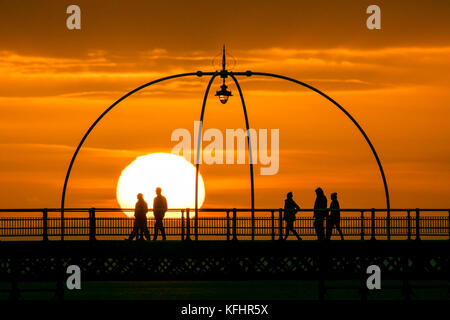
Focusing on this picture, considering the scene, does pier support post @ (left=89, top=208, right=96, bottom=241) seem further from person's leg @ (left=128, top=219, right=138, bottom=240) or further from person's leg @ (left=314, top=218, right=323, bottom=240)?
person's leg @ (left=314, top=218, right=323, bottom=240)

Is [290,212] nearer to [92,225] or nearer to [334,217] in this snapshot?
[334,217]

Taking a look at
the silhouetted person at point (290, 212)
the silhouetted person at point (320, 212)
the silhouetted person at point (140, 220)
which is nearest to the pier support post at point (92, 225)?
the silhouetted person at point (140, 220)

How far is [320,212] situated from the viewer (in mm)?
47219

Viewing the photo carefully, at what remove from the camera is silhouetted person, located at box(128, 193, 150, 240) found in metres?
48.6

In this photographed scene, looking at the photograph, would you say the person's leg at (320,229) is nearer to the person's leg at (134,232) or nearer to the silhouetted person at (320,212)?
the silhouetted person at (320,212)

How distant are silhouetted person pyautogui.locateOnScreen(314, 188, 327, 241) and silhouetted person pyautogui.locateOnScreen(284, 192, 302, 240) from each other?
78cm

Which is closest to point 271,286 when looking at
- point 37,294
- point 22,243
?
point 37,294

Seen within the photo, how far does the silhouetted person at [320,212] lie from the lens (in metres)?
46.2

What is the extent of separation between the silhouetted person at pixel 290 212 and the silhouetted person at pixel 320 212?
784mm

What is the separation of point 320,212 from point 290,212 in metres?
1.06

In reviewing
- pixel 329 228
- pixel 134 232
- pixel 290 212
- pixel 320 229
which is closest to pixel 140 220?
pixel 134 232

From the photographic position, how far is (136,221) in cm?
4875

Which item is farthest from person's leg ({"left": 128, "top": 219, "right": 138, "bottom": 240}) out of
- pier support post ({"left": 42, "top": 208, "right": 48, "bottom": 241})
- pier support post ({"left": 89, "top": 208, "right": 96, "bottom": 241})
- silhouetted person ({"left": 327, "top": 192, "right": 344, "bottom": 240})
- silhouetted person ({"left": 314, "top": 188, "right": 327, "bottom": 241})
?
silhouetted person ({"left": 327, "top": 192, "right": 344, "bottom": 240})
